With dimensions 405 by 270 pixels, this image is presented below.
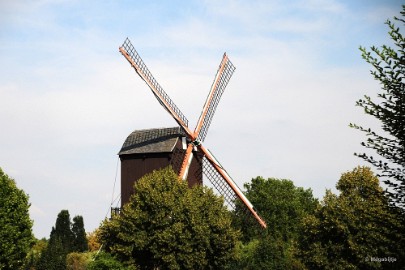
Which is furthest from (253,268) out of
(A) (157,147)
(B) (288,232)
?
(B) (288,232)

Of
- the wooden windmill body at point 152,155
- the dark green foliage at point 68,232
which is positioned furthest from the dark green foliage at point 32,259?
the wooden windmill body at point 152,155

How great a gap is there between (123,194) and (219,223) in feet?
32.3

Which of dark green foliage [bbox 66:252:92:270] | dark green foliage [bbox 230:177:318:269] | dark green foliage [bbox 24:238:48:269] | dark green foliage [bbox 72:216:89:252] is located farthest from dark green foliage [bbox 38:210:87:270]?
dark green foliage [bbox 230:177:318:269]

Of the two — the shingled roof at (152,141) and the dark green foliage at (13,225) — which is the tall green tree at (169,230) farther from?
the dark green foliage at (13,225)

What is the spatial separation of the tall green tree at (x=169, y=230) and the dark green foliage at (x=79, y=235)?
29660 mm

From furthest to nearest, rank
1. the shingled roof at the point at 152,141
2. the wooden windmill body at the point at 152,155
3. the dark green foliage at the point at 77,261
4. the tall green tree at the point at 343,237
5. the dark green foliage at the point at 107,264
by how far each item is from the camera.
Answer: the dark green foliage at the point at 77,261, the shingled roof at the point at 152,141, the wooden windmill body at the point at 152,155, the dark green foliage at the point at 107,264, the tall green tree at the point at 343,237

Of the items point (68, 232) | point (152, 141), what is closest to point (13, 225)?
point (152, 141)

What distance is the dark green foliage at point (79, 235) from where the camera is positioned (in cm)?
7319

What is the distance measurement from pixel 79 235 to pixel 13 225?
1205 inches

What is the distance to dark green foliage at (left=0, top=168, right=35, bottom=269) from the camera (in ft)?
140

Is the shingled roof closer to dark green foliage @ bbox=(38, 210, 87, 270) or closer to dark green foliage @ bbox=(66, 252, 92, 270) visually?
dark green foliage @ bbox=(66, 252, 92, 270)

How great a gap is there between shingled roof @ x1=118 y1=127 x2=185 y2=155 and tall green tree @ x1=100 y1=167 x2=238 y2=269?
316 centimetres

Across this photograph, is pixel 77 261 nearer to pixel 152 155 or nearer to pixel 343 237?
pixel 152 155

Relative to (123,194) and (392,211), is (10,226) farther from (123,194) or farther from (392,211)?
(392,211)
